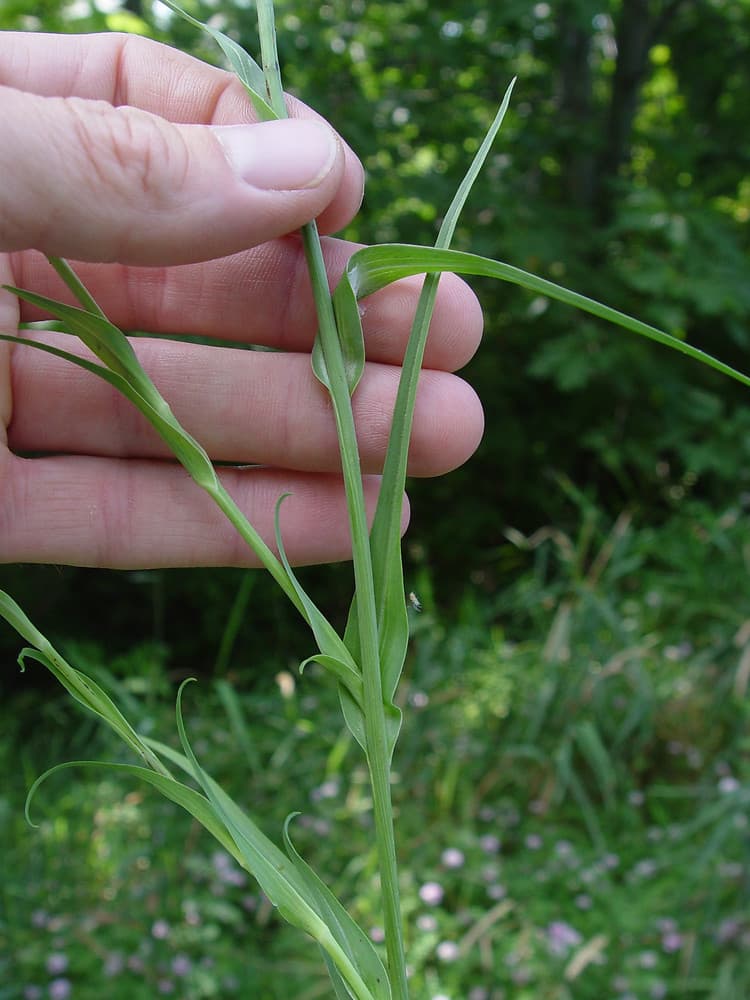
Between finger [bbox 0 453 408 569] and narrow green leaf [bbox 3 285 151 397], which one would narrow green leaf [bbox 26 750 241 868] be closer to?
narrow green leaf [bbox 3 285 151 397]

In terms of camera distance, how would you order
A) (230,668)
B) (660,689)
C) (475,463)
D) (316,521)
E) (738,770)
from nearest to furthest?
1. (316,521)
2. (738,770)
3. (660,689)
4. (230,668)
5. (475,463)

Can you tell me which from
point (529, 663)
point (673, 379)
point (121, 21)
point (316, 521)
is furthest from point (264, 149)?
point (673, 379)

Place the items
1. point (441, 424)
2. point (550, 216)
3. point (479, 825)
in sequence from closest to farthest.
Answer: point (441, 424) → point (479, 825) → point (550, 216)

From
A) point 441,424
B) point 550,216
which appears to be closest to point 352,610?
point 441,424

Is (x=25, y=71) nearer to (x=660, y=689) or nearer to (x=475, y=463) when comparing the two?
(x=660, y=689)

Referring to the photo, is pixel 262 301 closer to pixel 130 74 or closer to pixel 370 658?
pixel 130 74

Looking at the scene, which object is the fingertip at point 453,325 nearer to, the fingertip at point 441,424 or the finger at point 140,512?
the fingertip at point 441,424
